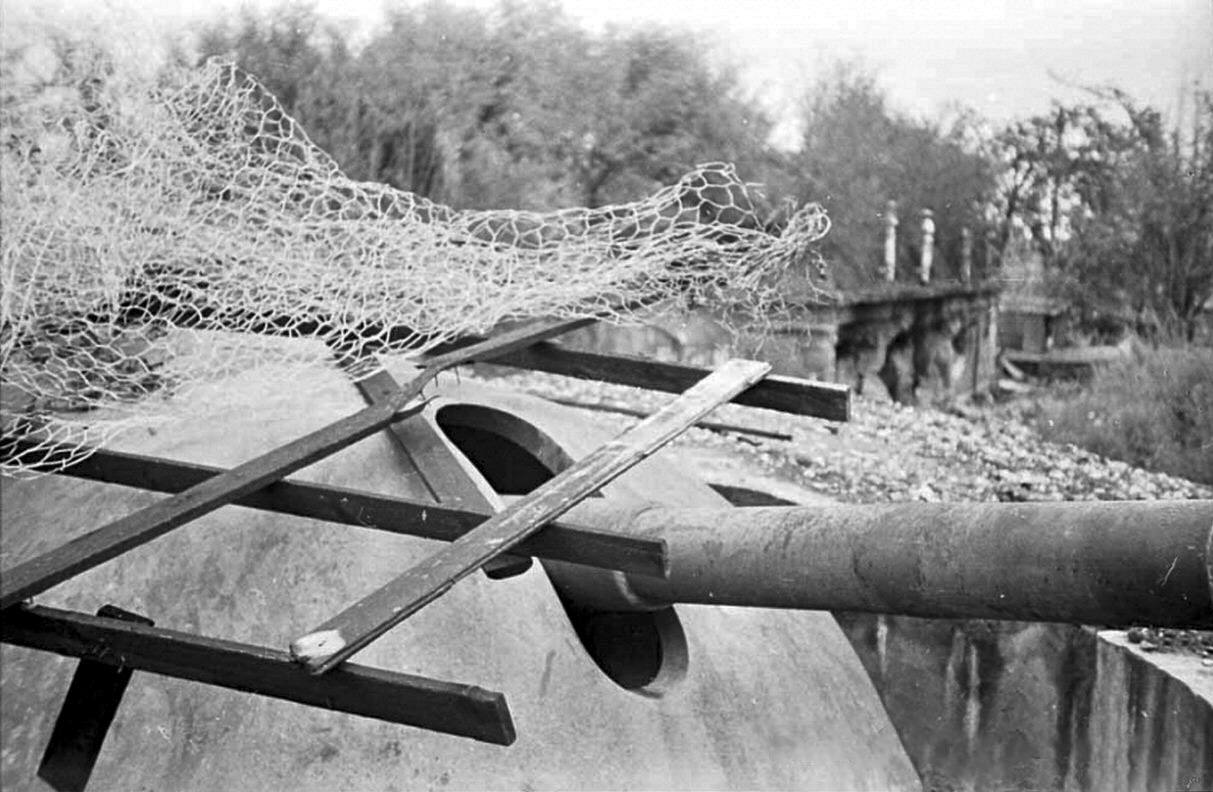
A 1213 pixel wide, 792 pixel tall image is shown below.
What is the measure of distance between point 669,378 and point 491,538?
1799mm

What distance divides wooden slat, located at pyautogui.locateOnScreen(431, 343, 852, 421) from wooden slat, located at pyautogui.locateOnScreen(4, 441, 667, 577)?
1284 millimetres

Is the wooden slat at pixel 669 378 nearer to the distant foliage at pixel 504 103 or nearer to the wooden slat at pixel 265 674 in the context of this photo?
the wooden slat at pixel 265 674

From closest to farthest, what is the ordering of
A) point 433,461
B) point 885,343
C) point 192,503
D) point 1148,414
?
1. point 192,503
2. point 433,461
3. point 1148,414
4. point 885,343

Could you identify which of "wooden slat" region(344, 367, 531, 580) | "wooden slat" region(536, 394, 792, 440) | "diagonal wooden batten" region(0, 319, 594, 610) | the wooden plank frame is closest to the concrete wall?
"wooden slat" region(536, 394, 792, 440)

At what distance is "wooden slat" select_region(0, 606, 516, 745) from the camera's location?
295cm

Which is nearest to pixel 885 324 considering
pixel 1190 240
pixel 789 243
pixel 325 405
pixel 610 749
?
pixel 1190 240

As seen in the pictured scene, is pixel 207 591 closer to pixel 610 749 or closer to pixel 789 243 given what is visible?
pixel 610 749

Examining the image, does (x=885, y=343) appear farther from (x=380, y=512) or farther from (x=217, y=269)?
(x=380, y=512)

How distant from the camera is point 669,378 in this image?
17.1 feet

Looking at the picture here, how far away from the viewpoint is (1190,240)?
735 centimetres

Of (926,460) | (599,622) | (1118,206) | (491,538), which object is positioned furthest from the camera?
(1118,206)

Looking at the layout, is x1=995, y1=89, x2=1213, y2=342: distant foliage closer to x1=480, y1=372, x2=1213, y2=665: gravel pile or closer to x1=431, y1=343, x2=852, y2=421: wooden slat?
x1=480, y1=372, x2=1213, y2=665: gravel pile

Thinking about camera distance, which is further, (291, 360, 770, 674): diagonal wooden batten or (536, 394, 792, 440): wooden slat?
(536, 394, 792, 440): wooden slat

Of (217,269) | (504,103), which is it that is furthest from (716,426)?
(504,103)
